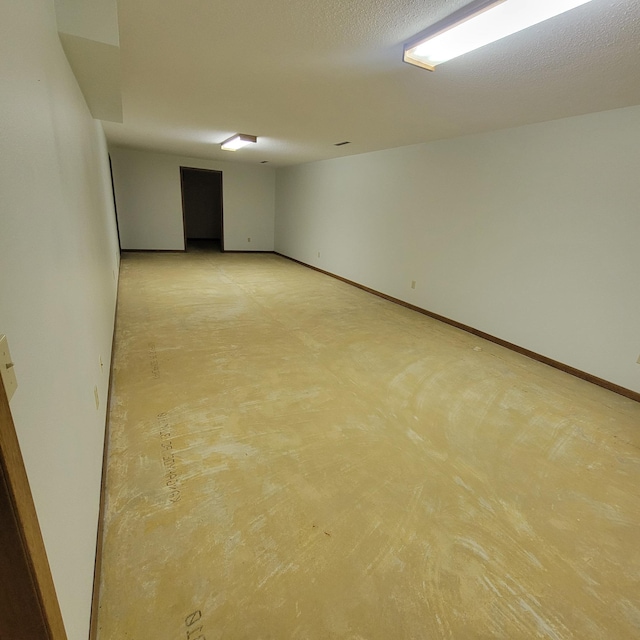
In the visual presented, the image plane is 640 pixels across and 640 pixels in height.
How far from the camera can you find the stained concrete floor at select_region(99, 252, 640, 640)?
45.4 inches

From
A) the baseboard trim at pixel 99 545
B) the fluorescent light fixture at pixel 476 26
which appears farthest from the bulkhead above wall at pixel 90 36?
the baseboard trim at pixel 99 545

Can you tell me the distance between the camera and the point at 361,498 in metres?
1.59

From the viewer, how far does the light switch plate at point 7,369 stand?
21.9 inches

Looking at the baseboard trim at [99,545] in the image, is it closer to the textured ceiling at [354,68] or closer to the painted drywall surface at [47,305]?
the painted drywall surface at [47,305]

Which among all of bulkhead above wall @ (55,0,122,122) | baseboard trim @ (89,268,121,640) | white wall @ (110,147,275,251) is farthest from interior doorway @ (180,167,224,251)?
baseboard trim @ (89,268,121,640)

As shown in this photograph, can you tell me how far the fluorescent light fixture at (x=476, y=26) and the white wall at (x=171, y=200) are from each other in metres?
7.02

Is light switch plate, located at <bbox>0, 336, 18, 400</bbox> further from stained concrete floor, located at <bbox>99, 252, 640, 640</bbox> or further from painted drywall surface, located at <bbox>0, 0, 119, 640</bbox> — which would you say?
stained concrete floor, located at <bbox>99, 252, 640, 640</bbox>

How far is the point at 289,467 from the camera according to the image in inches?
69.0

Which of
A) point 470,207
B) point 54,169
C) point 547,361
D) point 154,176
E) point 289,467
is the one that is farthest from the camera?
point 154,176

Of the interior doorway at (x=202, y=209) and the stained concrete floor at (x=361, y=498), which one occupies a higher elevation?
the interior doorway at (x=202, y=209)

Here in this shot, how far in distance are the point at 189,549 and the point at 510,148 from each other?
4.12 m

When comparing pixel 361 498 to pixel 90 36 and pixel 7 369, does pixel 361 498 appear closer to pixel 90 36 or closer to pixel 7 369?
pixel 7 369

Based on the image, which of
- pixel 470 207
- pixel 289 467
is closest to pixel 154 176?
pixel 470 207

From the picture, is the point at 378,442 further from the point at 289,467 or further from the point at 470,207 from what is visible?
the point at 470,207
